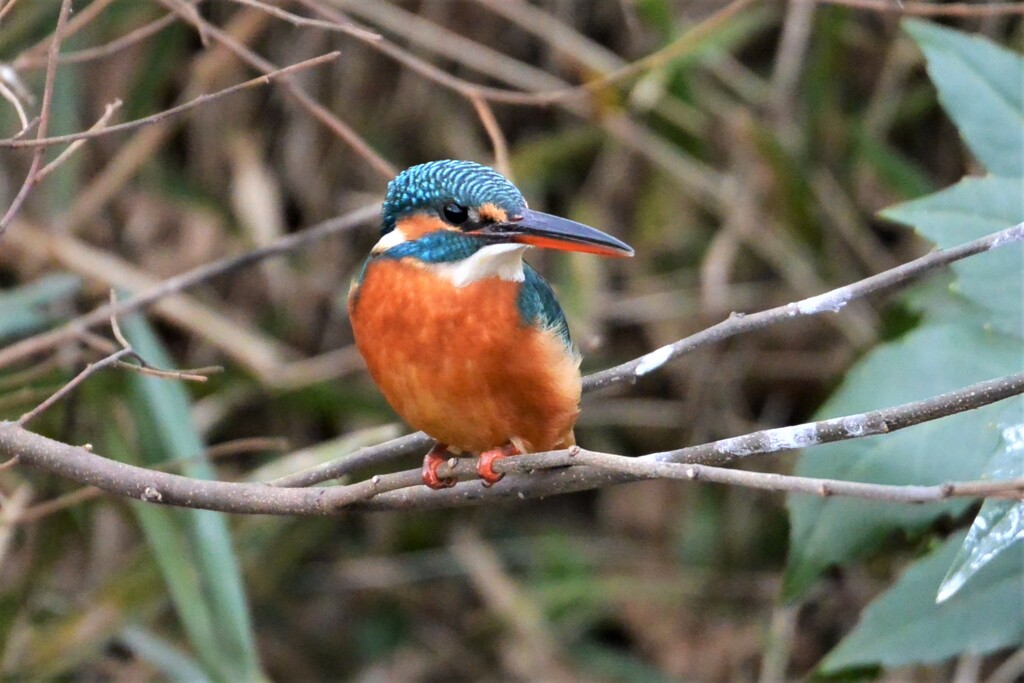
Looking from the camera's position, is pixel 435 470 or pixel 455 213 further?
pixel 455 213

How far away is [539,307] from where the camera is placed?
1896 millimetres

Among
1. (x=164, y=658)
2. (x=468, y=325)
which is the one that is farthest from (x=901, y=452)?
(x=164, y=658)

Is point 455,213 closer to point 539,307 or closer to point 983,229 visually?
point 539,307

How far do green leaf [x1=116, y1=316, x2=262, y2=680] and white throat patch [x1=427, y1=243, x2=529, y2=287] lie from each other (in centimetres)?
67

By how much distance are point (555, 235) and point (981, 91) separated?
802mm

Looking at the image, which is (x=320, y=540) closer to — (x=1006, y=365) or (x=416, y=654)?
(x=416, y=654)

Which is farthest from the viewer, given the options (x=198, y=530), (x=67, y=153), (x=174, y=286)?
(x=198, y=530)

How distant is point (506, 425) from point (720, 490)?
1.97 meters

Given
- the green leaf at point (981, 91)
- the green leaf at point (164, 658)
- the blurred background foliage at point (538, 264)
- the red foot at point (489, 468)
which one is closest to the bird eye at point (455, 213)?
A: the red foot at point (489, 468)

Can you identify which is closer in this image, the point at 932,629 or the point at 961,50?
the point at 932,629

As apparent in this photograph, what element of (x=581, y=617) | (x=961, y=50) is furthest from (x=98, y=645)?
(x=961, y=50)

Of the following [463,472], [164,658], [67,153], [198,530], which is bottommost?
[164,658]

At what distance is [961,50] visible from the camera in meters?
1.99

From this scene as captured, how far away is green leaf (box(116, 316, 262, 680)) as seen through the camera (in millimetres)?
2271
